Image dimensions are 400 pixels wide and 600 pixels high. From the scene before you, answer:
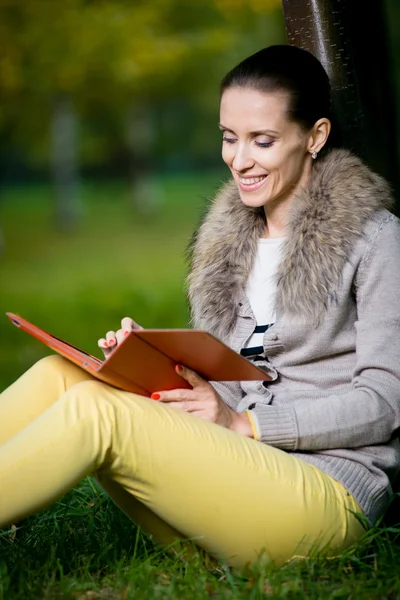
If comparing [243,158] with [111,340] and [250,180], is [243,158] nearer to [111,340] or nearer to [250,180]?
[250,180]

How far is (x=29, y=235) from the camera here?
16266 millimetres

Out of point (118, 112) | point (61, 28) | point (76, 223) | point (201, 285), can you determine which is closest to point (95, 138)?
point (118, 112)

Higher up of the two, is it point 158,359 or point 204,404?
point 158,359

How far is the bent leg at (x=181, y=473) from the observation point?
2.44 meters

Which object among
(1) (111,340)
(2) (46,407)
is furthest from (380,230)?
(2) (46,407)

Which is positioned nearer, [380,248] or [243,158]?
[380,248]

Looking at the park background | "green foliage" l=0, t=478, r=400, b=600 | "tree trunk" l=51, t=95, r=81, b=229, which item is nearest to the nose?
"green foliage" l=0, t=478, r=400, b=600

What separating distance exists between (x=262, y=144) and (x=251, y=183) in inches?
5.0

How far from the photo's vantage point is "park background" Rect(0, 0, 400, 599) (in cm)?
1160

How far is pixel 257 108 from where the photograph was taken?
290 centimetres

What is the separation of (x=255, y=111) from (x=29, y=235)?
539 inches

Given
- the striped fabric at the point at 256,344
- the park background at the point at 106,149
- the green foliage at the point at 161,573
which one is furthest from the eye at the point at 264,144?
the park background at the point at 106,149

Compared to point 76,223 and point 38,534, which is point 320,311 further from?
point 76,223

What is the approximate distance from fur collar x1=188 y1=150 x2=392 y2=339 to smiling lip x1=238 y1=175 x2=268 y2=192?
0.12m
